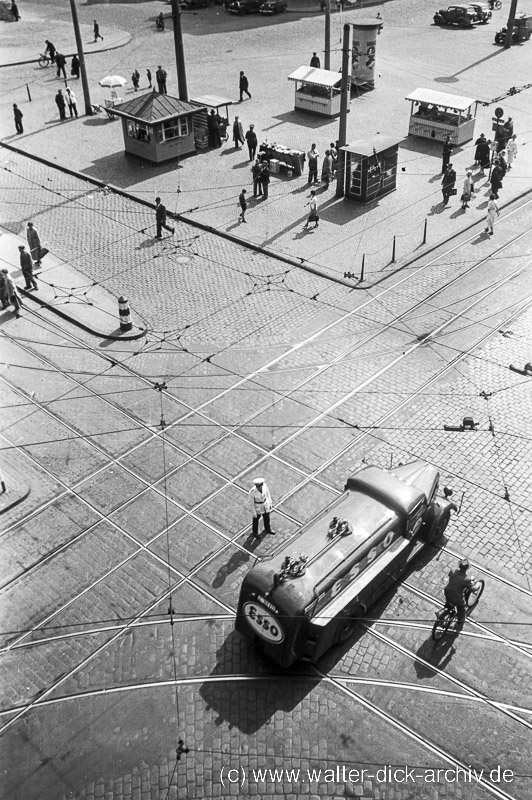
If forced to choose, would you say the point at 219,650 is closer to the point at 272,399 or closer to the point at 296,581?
the point at 296,581

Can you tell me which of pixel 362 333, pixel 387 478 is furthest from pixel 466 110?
pixel 387 478

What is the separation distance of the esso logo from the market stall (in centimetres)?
2194

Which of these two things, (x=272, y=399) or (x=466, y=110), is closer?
(x=272, y=399)

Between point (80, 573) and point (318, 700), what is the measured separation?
16.2 feet

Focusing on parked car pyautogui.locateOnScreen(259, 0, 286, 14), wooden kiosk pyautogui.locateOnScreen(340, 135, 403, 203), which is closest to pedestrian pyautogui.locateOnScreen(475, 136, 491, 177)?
wooden kiosk pyautogui.locateOnScreen(340, 135, 403, 203)

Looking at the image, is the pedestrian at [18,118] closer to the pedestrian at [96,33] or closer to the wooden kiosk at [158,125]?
the wooden kiosk at [158,125]

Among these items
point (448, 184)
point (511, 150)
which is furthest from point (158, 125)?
point (511, 150)

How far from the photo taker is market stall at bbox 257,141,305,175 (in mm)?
29938

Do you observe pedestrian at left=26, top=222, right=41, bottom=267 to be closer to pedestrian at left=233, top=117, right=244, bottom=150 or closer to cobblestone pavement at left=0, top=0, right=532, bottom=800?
cobblestone pavement at left=0, top=0, right=532, bottom=800

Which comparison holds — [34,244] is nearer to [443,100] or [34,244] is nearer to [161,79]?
[443,100]

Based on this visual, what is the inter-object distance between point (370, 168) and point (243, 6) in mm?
36205

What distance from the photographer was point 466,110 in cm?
3256

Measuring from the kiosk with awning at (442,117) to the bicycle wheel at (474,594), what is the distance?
24.3 metres

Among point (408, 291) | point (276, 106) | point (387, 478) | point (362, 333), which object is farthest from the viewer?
point (276, 106)
